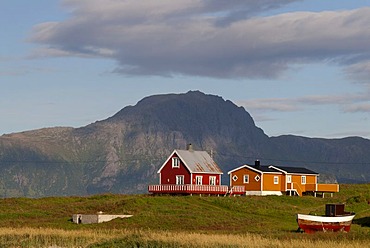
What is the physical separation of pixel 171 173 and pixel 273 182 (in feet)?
45.9

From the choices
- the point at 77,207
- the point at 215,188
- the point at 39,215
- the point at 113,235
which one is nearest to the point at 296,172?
the point at 215,188

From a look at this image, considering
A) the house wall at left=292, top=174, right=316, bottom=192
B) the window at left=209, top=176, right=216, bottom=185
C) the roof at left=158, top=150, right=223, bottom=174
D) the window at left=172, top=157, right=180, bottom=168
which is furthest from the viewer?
the house wall at left=292, top=174, right=316, bottom=192

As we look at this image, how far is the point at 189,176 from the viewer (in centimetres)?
10338

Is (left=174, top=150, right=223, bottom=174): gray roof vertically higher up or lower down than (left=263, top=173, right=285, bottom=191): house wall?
higher up

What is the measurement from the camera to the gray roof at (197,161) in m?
104

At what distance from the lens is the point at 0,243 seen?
4691cm

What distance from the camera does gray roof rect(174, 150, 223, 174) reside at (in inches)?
4109

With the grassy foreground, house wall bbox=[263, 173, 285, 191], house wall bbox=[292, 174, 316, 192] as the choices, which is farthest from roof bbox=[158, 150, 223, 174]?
the grassy foreground

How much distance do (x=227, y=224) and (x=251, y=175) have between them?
45540mm

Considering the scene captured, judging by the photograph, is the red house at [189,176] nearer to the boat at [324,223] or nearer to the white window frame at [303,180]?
the white window frame at [303,180]

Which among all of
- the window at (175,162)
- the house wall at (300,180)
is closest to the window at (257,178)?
Result: the house wall at (300,180)

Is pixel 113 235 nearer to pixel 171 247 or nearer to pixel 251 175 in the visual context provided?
pixel 171 247

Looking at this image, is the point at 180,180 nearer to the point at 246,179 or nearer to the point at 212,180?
the point at 212,180

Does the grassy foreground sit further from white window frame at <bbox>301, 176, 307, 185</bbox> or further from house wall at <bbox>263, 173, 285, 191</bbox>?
white window frame at <bbox>301, 176, 307, 185</bbox>
